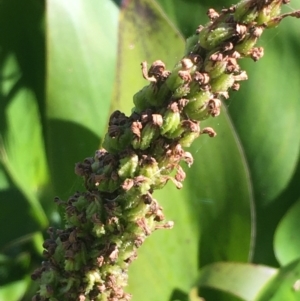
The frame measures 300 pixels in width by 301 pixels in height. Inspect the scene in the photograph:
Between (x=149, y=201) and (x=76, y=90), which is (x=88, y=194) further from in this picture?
(x=76, y=90)

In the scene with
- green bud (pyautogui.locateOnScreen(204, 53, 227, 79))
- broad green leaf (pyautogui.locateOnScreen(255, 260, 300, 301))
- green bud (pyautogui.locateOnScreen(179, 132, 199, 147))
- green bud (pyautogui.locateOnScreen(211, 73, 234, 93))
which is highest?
green bud (pyautogui.locateOnScreen(204, 53, 227, 79))

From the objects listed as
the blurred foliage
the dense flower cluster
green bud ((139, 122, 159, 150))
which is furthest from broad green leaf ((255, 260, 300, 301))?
green bud ((139, 122, 159, 150))

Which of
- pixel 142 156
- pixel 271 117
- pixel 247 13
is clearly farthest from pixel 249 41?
pixel 271 117

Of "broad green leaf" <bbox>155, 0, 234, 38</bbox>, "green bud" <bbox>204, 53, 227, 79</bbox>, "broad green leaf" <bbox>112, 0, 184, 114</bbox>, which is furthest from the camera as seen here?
"broad green leaf" <bbox>155, 0, 234, 38</bbox>

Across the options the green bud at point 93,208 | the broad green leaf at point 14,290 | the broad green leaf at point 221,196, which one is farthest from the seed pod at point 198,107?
the broad green leaf at point 14,290

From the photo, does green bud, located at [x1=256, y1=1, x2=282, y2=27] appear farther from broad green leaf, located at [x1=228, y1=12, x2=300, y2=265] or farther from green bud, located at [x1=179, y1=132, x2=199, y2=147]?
broad green leaf, located at [x1=228, y1=12, x2=300, y2=265]

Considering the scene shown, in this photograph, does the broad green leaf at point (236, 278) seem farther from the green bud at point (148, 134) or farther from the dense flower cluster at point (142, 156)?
the green bud at point (148, 134)
